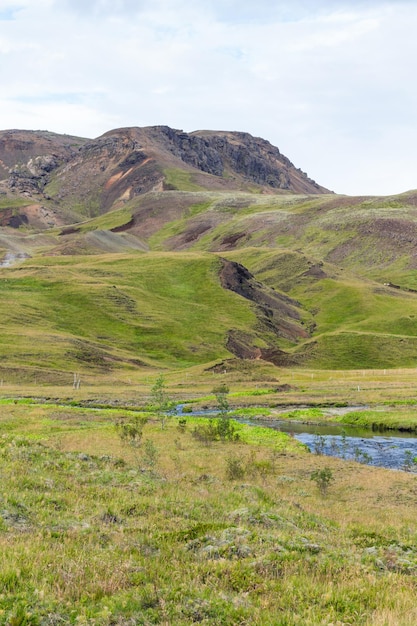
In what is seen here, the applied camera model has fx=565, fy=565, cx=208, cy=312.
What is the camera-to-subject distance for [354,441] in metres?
50.0

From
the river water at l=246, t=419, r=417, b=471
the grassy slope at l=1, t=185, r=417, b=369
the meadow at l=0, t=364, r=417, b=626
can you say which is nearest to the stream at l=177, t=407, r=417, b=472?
the river water at l=246, t=419, r=417, b=471

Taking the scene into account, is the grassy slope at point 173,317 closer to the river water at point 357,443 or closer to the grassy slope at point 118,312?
the grassy slope at point 118,312

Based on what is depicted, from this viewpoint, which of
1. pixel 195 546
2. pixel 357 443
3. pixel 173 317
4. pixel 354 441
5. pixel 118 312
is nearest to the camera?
pixel 195 546

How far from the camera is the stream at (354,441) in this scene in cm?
4141

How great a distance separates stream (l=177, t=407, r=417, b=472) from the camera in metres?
41.4

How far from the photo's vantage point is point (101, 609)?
350 inches

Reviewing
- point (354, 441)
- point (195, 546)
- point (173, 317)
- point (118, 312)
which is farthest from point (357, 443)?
point (118, 312)

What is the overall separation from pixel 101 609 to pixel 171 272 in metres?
162

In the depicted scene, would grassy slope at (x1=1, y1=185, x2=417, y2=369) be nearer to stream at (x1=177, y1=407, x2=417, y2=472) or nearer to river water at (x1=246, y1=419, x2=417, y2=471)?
stream at (x1=177, y1=407, x2=417, y2=472)

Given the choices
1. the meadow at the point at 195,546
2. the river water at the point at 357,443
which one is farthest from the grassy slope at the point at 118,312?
the meadow at the point at 195,546

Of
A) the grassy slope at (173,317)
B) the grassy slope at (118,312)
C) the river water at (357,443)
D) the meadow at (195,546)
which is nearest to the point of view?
the meadow at (195,546)

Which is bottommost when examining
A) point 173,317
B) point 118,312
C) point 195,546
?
point 173,317

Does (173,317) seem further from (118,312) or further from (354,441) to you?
(354,441)

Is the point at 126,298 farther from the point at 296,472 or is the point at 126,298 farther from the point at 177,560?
the point at 177,560
